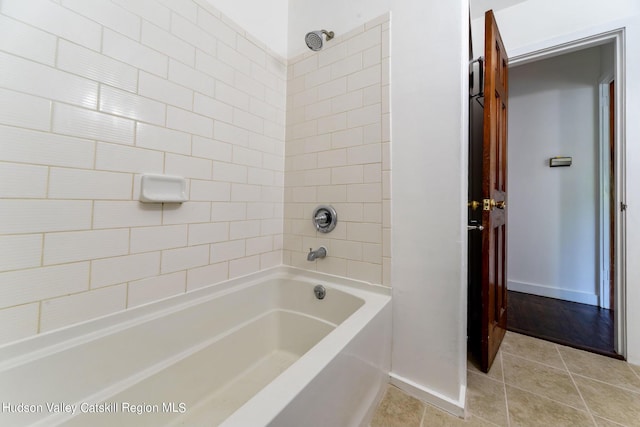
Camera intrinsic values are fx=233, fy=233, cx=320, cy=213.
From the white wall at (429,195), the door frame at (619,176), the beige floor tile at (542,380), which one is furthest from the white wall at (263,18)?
the beige floor tile at (542,380)

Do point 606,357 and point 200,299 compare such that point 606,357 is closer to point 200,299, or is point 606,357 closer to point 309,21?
point 200,299

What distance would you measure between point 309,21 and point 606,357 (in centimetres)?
288

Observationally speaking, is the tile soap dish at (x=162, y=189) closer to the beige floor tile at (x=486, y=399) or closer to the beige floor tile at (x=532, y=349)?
the beige floor tile at (x=486, y=399)

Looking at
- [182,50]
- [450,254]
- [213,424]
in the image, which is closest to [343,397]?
[213,424]

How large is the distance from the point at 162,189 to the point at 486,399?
5.93ft

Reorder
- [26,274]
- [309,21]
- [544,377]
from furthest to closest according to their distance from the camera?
1. [309,21]
2. [544,377]
3. [26,274]

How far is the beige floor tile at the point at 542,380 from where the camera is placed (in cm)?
116

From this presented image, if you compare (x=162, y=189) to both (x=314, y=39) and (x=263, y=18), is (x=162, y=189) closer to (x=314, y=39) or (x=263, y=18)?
(x=314, y=39)

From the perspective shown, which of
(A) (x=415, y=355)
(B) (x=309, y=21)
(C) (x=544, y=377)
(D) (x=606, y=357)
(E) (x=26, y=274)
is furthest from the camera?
(B) (x=309, y=21)

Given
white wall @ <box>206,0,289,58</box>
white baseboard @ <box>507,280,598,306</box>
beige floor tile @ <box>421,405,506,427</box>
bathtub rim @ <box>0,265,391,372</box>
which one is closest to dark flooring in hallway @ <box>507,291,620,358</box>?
white baseboard @ <box>507,280,598,306</box>

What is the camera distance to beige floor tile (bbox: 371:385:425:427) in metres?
1.01

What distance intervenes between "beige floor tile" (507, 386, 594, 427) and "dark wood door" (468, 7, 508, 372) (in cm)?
21

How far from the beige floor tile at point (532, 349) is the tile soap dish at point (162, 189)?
2148 millimetres

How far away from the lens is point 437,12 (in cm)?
111
